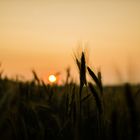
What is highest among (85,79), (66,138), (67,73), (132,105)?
(67,73)

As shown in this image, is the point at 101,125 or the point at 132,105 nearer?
the point at 132,105

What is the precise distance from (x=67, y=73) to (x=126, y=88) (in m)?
1.07

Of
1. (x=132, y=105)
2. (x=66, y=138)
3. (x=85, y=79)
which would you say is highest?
(x=85, y=79)

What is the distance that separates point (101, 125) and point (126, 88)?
33 cm

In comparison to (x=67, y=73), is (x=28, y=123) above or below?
below

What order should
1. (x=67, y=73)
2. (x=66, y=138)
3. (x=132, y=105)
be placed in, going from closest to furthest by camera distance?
(x=132, y=105), (x=66, y=138), (x=67, y=73)

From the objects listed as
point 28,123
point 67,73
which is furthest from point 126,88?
point 67,73

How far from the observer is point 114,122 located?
597 millimetres

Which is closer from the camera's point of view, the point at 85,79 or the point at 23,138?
the point at 23,138

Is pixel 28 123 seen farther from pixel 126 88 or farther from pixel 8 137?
pixel 126 88

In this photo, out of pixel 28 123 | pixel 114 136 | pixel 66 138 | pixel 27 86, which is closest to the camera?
pixel 114 136

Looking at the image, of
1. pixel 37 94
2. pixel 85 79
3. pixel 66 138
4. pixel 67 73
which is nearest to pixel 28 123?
pixel 66 138

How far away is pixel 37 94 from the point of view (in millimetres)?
1774

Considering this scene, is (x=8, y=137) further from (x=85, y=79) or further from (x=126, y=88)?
(x=126, y=88)
